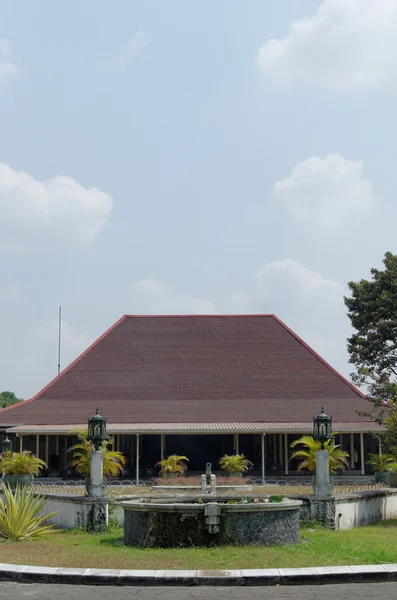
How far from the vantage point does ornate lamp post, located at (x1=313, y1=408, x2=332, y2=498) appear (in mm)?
17688

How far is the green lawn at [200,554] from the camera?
465 inches

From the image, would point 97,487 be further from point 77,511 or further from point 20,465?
point 20,465

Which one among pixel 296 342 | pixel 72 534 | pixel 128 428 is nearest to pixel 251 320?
pixel 296 342

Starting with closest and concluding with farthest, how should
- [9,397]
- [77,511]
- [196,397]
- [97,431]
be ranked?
[77,511], [97,431], [196,397], [9,397]

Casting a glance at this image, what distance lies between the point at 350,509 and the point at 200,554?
6.55m

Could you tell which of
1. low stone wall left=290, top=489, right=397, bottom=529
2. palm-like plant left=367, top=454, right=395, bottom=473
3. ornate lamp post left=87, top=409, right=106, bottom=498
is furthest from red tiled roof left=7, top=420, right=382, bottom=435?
ornate lamp post left=87, top=409, right=106, bottom=498

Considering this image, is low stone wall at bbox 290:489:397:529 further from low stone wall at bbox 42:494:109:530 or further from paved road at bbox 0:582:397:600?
paved road at bbox 0:582:397:600

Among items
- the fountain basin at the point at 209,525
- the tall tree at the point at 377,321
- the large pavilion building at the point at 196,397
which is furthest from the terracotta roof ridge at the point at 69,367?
the fountain basin at the point at 209,525

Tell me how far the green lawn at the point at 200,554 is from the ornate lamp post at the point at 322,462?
73.5 inches

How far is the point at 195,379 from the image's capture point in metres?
39.7

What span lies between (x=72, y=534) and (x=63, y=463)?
66.8ft

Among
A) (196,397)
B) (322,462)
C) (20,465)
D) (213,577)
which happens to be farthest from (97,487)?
(196,397)

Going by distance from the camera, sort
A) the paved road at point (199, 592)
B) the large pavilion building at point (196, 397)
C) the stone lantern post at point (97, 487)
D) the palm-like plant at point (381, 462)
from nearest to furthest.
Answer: the paved road at point (199, 592) → the stone lantern post at point (97, 487) → the palm-like plant at point (381, 462) → the large pavilion building at point (196, 397)

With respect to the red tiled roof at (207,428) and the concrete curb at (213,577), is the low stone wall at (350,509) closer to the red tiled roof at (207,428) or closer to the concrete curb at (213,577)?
the concrete curb at (213,577)
